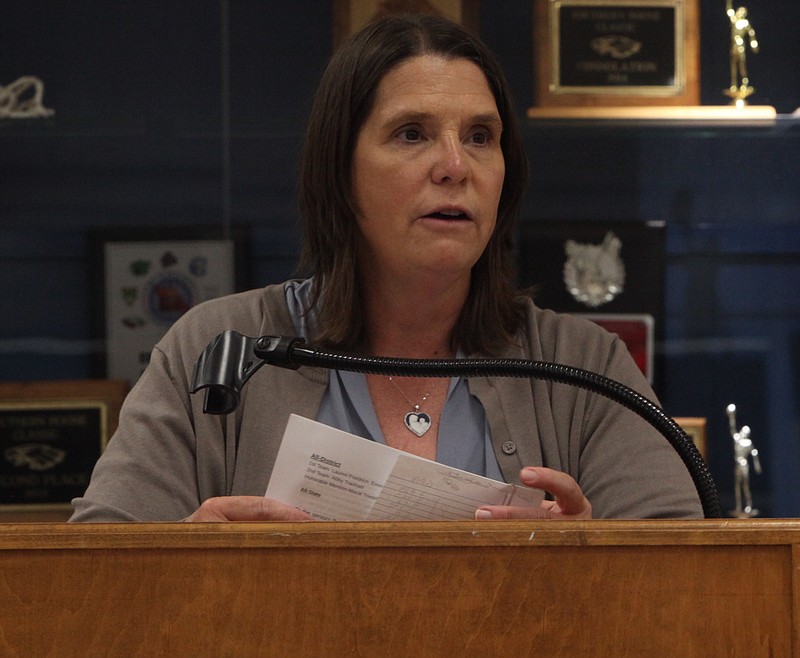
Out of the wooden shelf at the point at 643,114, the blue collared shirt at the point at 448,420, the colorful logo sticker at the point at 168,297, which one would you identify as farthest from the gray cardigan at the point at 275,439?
the wooden shelf at the point at 643,114

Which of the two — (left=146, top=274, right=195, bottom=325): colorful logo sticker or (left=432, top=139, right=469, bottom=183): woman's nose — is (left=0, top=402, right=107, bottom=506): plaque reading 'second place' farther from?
(left=432, top=139, right=469, bottom=183): woman's nose

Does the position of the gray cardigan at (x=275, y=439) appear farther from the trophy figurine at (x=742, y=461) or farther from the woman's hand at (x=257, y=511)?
the trophy figurine at (x=742, y=461)

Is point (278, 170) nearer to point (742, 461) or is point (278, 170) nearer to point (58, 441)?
point (58, 441)

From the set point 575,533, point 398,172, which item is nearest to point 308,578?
point 575,533

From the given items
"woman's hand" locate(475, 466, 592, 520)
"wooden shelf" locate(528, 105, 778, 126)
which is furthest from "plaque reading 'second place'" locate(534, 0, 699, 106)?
"woman's hand" locate(475, 466, 592, 520)

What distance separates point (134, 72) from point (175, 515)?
4.40ft

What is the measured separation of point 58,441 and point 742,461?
1.40 meters

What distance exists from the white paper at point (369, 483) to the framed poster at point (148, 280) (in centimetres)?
137

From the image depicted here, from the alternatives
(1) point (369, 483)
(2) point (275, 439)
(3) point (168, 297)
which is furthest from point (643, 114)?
(1) point (369, 483)

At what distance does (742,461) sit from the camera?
2.42 meters

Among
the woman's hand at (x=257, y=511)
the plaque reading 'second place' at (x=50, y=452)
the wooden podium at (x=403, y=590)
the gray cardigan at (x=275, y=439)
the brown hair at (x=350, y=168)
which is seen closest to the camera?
the wooden podium at (x=403, y=590)

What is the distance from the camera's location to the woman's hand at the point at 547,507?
1.02m

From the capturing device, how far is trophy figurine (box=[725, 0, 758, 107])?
243 centimetres

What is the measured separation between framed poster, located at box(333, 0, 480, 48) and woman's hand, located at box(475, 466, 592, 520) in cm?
149
